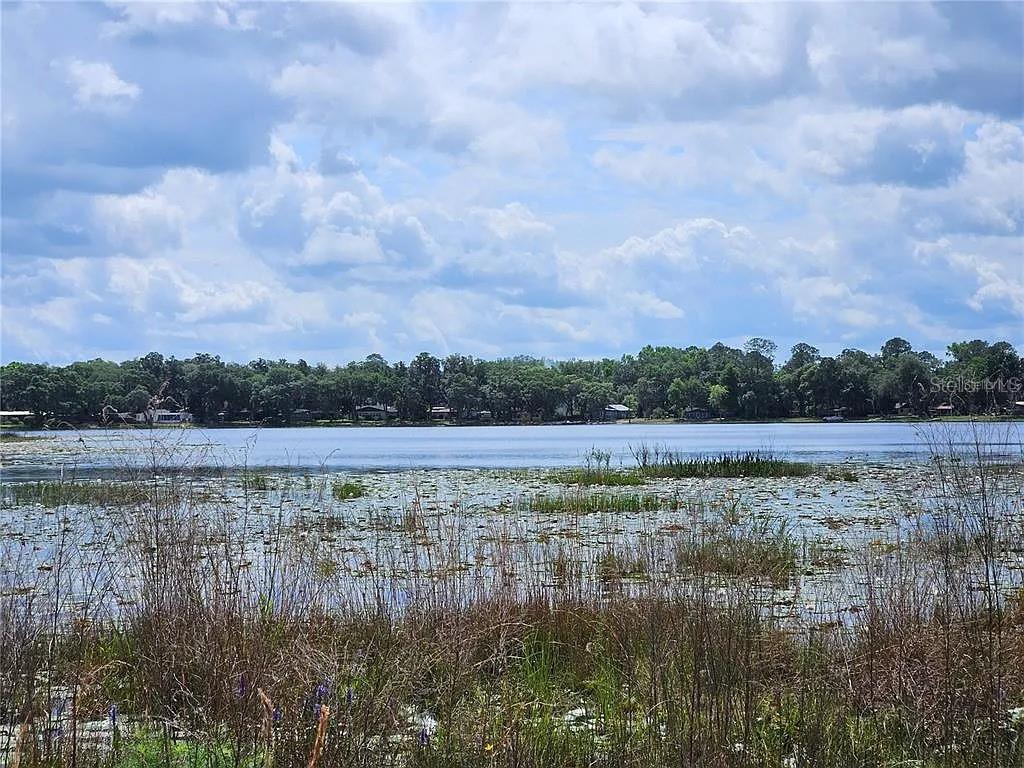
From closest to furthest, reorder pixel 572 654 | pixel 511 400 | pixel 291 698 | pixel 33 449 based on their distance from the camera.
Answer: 1. pixel 291 698
2. pixel 572 654
3. pixel 33 449
4. pixel 511 400

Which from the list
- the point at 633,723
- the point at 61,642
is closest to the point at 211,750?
the point at 633,723

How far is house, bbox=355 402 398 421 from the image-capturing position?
117 metres

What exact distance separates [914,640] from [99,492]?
7878mm

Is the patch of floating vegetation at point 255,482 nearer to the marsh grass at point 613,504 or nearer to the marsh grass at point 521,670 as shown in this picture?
the marsh grass at point 521,670

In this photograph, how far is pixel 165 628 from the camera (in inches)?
286

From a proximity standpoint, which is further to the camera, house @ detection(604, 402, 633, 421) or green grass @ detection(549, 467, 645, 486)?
house @ detection(604, 402, 633, 421)

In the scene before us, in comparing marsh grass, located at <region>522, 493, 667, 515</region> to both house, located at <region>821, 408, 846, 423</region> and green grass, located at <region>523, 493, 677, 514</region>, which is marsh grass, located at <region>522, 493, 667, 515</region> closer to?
green grass, located at <region>523, 493, 677, 514</region>

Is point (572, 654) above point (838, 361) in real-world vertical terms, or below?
below

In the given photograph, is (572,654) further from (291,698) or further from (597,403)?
(597,403)

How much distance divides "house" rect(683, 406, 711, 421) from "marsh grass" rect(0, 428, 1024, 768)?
4438 inches

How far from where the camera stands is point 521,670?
288 inches

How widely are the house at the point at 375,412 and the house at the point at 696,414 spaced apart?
35.2 metres

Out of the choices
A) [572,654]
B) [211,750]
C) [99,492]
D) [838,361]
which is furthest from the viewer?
[838,361]

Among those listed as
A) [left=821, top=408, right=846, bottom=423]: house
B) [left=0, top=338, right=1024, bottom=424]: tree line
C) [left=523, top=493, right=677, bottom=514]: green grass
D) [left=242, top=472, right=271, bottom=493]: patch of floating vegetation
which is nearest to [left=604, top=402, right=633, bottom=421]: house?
[left=0, top=338, right=1024, bottom=424]: tree line
